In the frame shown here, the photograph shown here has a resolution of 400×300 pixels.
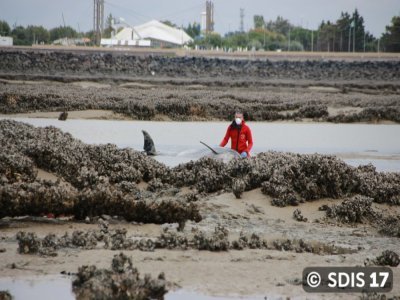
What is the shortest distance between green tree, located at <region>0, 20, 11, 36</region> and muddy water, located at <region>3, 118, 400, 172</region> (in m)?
80.4

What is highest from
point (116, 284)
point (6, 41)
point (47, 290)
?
point (6, 41)

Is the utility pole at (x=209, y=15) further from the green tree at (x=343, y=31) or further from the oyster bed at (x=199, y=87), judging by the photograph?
the oyster bed at (x=199, y=87)

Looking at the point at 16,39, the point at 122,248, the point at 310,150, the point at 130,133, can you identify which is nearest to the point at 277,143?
the point at 310,150

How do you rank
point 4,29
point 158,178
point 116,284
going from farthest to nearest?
point 4,29 → point 158,178 → point 116,284

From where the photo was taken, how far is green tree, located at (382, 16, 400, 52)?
12425 cm

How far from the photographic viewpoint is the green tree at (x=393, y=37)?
12425 centimetres

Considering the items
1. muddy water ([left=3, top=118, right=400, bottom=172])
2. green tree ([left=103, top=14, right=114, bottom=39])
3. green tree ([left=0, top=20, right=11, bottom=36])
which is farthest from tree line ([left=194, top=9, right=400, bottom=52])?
muddy water ([left=3, top=118, right=400, bottom=172])

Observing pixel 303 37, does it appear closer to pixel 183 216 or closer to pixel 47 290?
pixel 183 216

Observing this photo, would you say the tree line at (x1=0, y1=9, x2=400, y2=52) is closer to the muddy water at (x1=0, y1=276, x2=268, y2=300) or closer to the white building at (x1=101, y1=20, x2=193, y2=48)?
the white building at (x1=101, y1=20, x2=193, y2=48)

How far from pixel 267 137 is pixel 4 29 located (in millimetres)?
92497

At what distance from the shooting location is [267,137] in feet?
78.3

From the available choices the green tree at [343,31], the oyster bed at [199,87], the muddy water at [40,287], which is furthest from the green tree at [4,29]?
the muddy water at [40,287]

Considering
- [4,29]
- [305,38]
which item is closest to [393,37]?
[305,38]

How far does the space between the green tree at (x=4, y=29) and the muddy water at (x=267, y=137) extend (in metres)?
80.4
